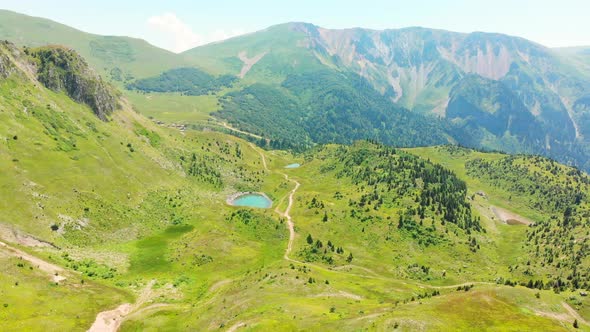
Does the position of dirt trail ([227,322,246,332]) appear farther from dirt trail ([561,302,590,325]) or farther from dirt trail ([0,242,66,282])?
dirt trail ([561,302,590,325])

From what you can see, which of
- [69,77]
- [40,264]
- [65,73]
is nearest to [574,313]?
[40,264]

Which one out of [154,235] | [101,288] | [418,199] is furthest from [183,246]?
[418,199]

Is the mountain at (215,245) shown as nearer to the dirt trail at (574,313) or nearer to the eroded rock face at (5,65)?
the eroded rock face at (5,65)

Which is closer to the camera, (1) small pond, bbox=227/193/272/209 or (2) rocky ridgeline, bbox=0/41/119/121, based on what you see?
(2) rocky ridgeline, bbox=0/41/119/121

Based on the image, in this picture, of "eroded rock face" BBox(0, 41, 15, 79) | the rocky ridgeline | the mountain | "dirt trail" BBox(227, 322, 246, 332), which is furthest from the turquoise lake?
"dirt trail" BBox(227, 322, 246, 332)

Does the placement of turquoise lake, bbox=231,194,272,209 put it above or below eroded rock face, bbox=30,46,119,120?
below

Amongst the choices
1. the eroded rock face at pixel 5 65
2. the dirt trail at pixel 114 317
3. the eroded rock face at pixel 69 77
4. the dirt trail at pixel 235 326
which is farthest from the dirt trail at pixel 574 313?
the eroded rock face at pixel 69 77

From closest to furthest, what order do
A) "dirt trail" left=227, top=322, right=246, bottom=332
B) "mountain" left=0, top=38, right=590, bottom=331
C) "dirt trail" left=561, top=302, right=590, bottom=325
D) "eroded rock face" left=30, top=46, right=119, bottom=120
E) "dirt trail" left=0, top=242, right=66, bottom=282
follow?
"dirt trail" left=227, top=322, right=246, bottom=332 < "dirt trail" left=561, top=302, right=590, bottom=325 < "mountain" left=0, top=38, right=590, bottom=331 < "dirt trail" left=0, top=242, right=66, bottom=282 < "eroded rock face" left=30, top=46, right=119, bottom=120

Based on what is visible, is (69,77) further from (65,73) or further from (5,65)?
(5,65)
